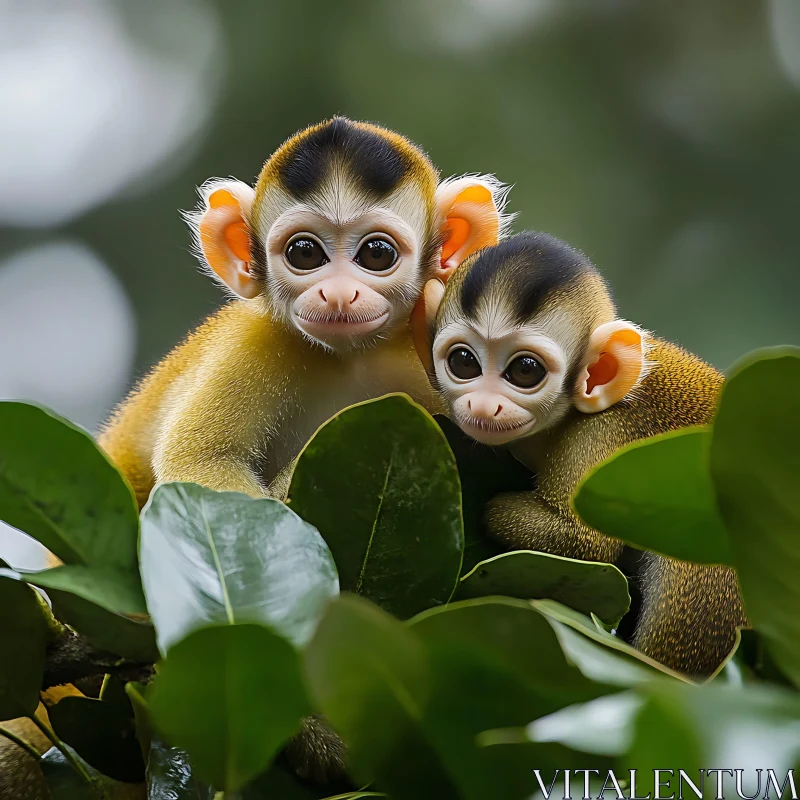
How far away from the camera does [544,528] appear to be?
3.52ft

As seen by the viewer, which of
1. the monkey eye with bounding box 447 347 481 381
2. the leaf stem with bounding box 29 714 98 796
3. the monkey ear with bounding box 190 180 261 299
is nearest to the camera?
the leaf stem with bounding box 29 714 98 796

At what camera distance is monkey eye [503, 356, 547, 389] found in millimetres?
1197

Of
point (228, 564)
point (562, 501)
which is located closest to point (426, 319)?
point (562, 501)

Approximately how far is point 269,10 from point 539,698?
4631 mm

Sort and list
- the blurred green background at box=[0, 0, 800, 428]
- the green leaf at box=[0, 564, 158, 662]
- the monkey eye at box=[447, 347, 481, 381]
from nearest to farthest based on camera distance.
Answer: the green leaf at box=[0, 564, 158, 662] < the monkey eye at box=[447, 347, 481, 381] < the blurred green background at box=[0, 0, 800, 428]

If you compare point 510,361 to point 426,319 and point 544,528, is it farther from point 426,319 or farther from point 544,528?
point 544,528

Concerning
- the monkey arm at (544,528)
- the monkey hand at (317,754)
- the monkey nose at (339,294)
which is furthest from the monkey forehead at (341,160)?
the monkey hand at (317,754)

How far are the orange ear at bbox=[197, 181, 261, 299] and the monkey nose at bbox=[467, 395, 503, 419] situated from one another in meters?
0.46

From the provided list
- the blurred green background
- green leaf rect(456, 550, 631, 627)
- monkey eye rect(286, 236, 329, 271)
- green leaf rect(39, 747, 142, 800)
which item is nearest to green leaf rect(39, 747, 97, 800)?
green leaf rect(39, 747, 142, 800)

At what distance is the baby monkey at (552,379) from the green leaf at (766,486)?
543 millimetres

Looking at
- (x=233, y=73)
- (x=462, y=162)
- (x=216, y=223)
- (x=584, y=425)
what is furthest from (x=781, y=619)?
(x=233, y=73)

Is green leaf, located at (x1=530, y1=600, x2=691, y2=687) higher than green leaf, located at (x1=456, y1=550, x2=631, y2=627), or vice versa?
green leaf, located at (x1=530, y1=600, x2=691, y2=687)

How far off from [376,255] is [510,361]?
10.8 inches

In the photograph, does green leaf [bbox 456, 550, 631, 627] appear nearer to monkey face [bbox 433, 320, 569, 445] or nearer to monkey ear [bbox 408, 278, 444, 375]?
monkey face [bbox 433, 320, 569, 445]
